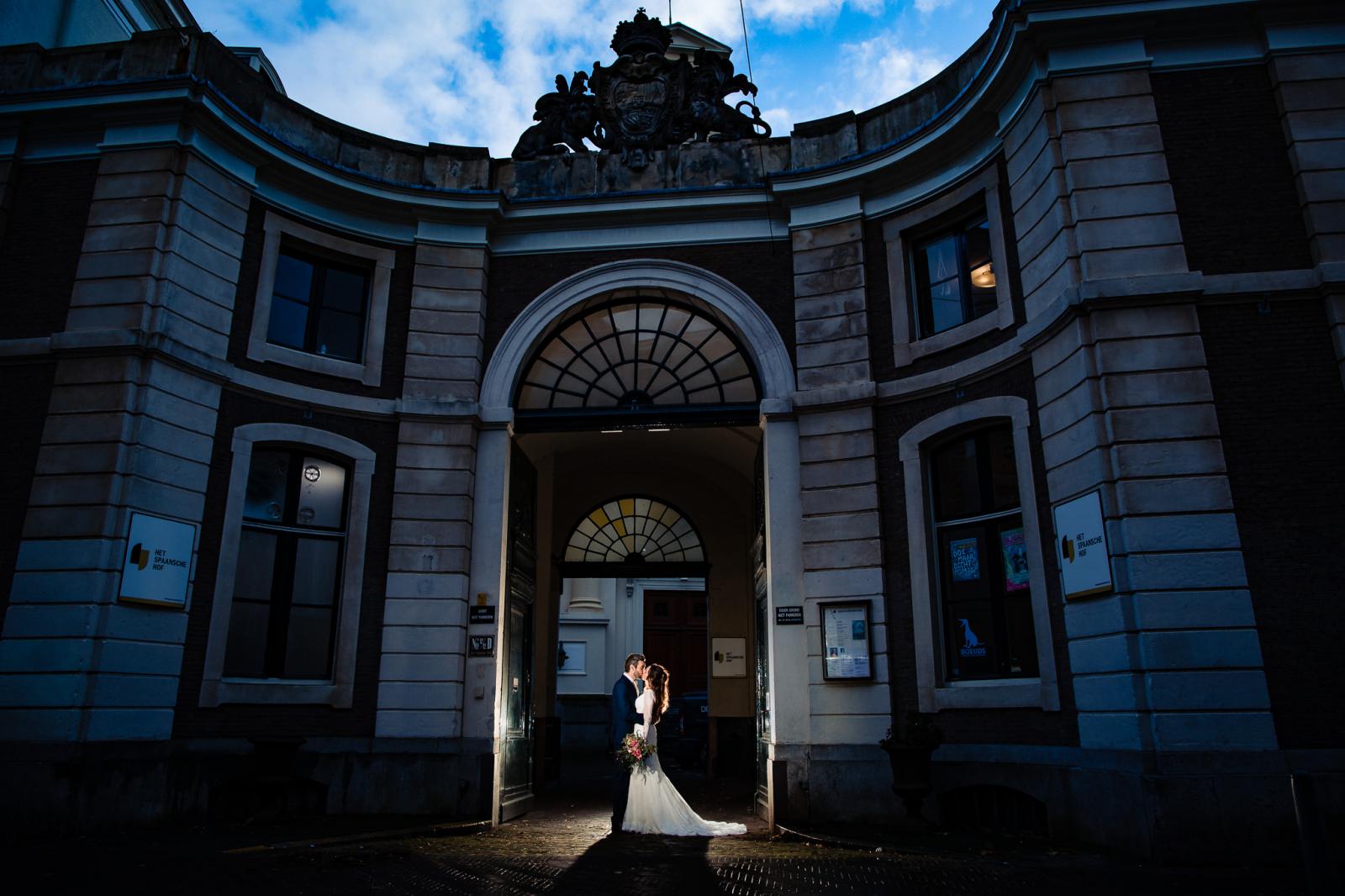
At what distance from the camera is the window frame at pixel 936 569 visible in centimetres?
915

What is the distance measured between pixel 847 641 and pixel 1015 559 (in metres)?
2.07

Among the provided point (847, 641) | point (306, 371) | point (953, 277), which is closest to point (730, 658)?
point (847, 641)

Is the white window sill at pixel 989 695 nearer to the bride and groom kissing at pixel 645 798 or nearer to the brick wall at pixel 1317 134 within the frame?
the bride and groom kissing at pixel 645 798

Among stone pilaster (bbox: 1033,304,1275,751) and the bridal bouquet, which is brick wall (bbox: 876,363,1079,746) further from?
the bridal bouquet

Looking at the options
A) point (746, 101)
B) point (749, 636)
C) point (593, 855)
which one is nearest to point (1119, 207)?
point (746, 101)

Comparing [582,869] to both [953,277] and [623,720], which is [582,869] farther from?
[953,277]

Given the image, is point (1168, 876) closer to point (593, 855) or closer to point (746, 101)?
point (593, 855)

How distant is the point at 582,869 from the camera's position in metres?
7.54

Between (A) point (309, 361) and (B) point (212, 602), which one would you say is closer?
(B) point (212, 602)

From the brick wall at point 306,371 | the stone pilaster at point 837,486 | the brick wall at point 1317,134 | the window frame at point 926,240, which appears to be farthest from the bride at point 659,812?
the brick wall at point 1317,134

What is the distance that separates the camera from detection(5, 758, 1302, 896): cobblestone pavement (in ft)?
21.6

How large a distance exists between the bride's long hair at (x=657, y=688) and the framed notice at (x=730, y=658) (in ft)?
21.7

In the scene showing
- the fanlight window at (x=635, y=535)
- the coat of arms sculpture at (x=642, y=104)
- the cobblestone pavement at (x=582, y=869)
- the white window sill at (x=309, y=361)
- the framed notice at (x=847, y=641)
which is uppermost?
the coat of arms sculpture at (x=642, y=104)

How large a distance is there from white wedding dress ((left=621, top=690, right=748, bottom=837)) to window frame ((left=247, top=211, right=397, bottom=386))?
19.8 feet
